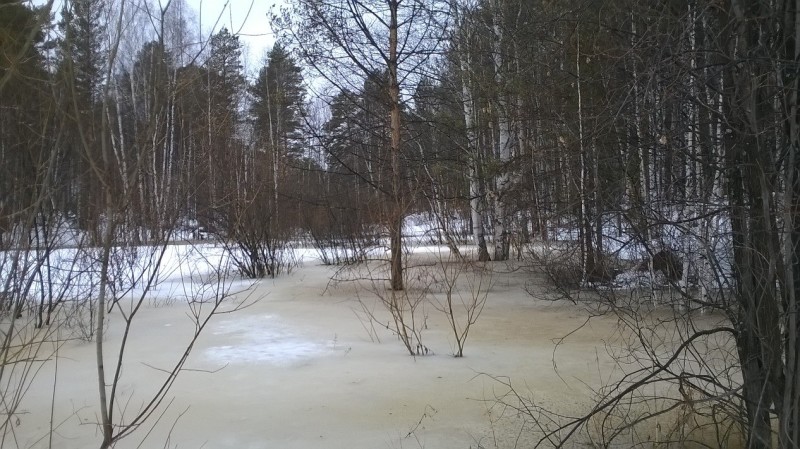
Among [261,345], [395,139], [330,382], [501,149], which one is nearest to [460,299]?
[395,139]

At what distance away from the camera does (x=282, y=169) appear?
11.0m

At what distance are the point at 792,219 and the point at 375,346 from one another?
3411mm

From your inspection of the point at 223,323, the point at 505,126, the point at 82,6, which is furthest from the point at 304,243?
the point at 82,6

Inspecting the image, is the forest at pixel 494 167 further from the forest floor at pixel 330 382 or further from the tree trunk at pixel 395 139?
the forest floor at pixel 330 382

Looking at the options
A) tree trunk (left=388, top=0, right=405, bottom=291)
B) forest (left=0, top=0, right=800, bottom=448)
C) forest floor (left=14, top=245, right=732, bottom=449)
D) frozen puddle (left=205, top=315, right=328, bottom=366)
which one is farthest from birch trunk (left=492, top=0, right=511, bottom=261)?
frozen puddle (left=205, top=315, right=328, bottom=366)

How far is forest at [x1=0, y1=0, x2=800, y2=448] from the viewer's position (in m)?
2.06

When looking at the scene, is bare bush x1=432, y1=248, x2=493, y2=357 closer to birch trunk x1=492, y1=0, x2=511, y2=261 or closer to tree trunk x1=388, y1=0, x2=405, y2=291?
tree trunk x1=388, y1=0, x2=405, y2=291

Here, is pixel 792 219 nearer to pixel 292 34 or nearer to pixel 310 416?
pixel 310 416

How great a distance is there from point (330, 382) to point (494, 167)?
6938 mm

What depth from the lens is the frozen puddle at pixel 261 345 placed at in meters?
4.46

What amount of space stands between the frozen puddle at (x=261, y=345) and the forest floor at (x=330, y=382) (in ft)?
0.05

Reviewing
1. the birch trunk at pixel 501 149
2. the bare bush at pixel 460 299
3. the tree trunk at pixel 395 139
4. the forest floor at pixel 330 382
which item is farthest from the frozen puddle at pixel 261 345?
the birch trunk at pixel 501 149

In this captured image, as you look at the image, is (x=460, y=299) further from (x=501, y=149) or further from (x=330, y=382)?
(x=501, y=149)

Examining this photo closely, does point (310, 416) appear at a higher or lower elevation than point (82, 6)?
lower
